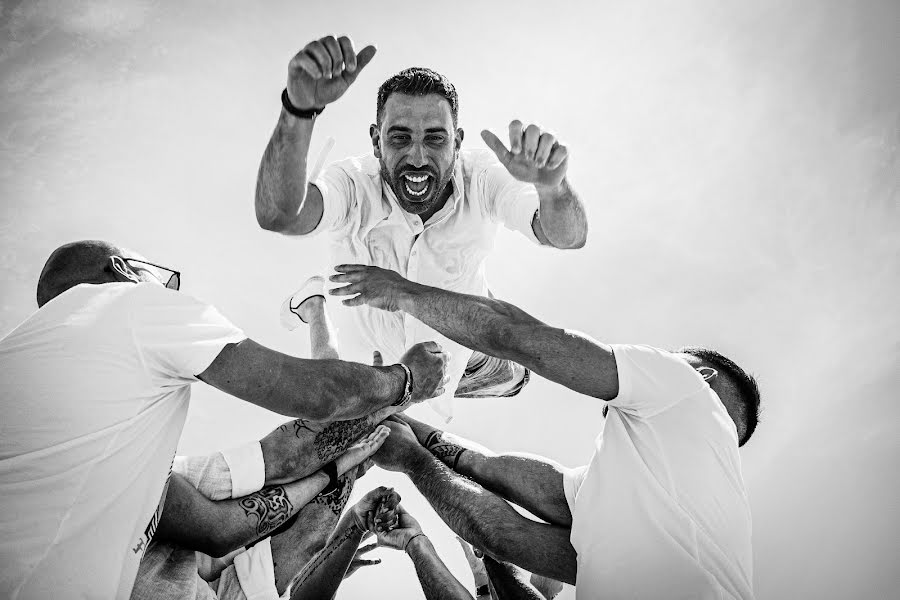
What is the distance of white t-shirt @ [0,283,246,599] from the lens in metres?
2.76

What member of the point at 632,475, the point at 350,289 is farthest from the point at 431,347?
the point at 632,475

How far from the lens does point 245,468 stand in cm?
463

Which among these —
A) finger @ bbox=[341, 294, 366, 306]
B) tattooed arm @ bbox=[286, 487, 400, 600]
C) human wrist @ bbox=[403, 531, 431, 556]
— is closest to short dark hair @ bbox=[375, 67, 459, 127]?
finger @ bbox=[341, 294, 366, 306]

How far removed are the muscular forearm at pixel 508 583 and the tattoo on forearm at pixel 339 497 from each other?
4.34 feet

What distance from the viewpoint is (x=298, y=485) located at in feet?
15.9

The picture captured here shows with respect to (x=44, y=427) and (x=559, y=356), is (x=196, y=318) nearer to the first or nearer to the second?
(x=44, y=427)

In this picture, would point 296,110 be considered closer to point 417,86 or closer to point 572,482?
point 417,86

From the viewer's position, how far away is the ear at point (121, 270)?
3607mm

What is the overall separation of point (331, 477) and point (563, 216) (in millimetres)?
2806

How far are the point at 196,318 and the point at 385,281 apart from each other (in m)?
1.68

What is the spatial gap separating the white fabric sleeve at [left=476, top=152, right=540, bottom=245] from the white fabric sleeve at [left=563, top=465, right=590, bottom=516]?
6.52ft

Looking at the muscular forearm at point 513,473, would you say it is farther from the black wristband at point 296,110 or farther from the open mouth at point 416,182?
the black wristband at point 296,110

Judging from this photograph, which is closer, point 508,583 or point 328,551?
point 508,583

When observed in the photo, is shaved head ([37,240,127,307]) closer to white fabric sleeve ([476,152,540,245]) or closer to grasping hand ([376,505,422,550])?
white fabric sleeve ([476,152,540,245])
